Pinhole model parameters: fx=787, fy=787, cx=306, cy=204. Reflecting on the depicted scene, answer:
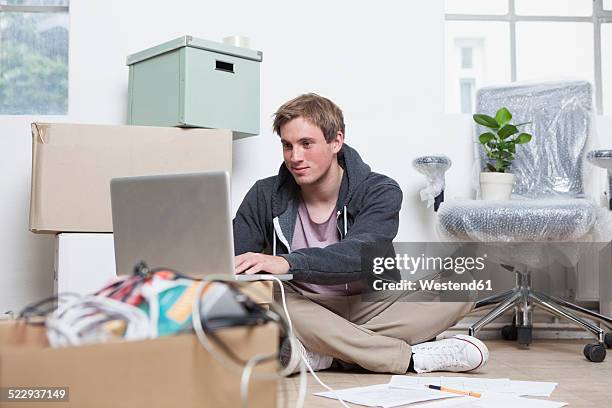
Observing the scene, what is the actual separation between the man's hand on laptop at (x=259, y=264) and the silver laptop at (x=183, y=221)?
1.39ft

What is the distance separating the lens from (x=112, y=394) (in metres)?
0.83

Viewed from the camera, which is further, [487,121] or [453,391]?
[487,121]

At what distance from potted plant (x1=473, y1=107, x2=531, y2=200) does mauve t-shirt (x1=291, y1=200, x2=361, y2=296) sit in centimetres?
88

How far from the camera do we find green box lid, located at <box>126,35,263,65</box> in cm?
250

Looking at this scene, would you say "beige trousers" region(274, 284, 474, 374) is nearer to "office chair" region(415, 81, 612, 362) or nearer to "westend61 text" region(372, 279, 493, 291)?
"westend61 text" region(372, 279, 493, 291)

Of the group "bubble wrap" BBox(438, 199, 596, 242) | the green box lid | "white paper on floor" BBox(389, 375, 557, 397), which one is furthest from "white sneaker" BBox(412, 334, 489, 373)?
the green box lid

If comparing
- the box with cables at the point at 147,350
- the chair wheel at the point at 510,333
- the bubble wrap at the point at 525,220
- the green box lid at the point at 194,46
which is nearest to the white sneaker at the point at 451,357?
the bubble wrap at the point at 525,220

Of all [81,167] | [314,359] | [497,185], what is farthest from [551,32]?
[81,167]

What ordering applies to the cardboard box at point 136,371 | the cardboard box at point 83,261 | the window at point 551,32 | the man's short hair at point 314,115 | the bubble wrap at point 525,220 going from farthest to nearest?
the window at point 551,32
the bubble wrap at point 525,220
the cardboard box at point 83,261
the man's short hair at point 314,115
the cardboard box at point 136,371

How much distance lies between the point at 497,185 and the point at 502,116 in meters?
0.25

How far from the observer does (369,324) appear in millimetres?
2172

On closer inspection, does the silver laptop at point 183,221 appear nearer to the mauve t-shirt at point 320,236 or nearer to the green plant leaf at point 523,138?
the mauve t-shirt at point 320,236

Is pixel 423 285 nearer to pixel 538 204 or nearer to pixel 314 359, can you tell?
pixel 314 359

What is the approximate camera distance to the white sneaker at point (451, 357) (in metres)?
2.09
